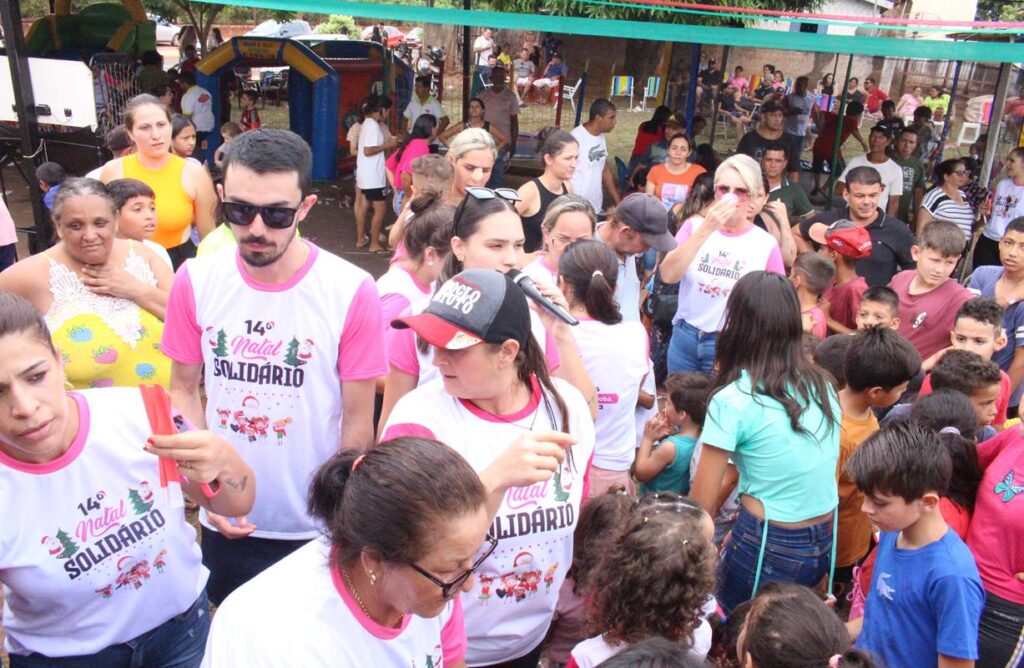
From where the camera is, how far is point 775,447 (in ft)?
8.89

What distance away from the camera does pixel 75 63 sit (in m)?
6.13

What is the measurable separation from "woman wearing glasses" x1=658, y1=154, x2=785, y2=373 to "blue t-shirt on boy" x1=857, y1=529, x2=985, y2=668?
6.89 feet

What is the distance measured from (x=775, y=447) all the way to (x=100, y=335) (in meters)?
2.52

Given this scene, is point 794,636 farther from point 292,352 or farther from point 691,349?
point 691,349

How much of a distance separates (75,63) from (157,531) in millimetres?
5264

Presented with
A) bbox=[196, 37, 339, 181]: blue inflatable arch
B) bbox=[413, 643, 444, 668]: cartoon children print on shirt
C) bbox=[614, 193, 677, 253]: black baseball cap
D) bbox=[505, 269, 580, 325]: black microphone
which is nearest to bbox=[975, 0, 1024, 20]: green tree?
bbox=[196, 37, 339, 181]: blue inflatable arch

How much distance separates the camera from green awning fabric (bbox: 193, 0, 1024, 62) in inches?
241

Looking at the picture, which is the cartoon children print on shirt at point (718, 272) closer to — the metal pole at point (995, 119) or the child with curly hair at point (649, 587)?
the child with curly hair at point (649, 587)

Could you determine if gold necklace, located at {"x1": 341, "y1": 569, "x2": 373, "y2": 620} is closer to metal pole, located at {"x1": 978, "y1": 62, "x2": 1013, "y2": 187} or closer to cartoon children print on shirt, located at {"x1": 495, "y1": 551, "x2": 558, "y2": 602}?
cartoon children print on shirt, located at {"x1": 495, "y1": 551, "x2": 558, "y2": 602}

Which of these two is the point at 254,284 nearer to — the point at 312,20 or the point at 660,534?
the point at 660,534

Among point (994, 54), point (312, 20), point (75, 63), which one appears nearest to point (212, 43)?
point (312, 20)

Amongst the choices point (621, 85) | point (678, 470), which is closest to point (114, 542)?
point (678, 470)

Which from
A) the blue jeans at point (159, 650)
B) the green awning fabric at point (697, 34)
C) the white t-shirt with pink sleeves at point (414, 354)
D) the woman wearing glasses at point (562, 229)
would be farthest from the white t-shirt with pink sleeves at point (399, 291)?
the green awning fabric at point (697, 34)

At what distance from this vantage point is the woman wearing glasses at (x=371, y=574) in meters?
1.48
